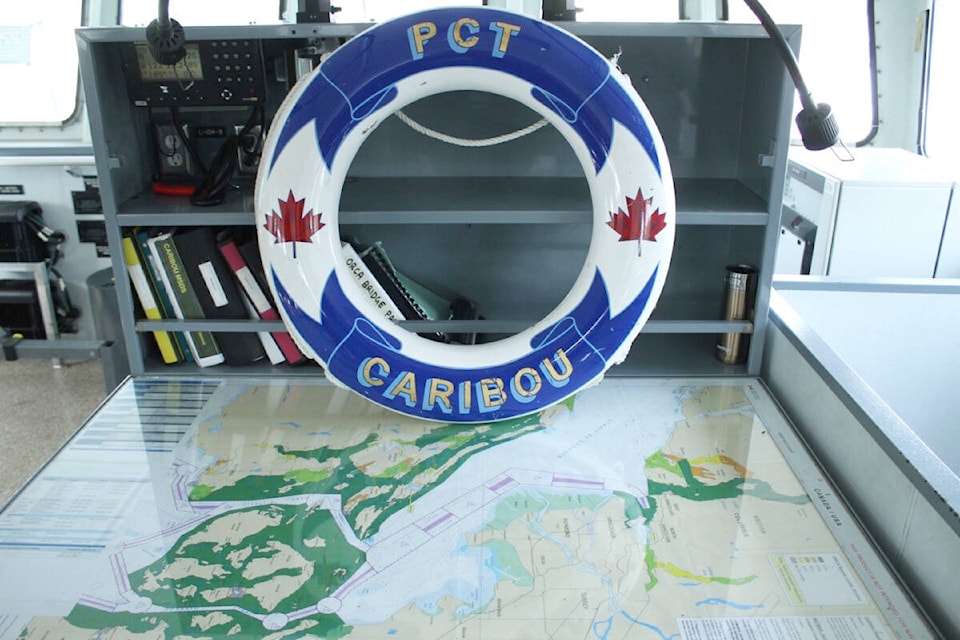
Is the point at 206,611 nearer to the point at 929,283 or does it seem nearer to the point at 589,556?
the point at 589,556

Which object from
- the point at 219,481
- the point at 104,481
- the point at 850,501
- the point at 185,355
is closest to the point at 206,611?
the point at 219,481

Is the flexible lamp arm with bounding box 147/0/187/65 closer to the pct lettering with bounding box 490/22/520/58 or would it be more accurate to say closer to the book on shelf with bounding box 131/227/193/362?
the book on shelf with bounding box 131/227/193/362

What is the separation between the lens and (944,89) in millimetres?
3439

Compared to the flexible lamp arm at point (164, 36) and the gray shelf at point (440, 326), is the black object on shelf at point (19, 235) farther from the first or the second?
the flexible lamp arm at point (164, 36)

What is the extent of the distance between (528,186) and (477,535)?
37.3 inches

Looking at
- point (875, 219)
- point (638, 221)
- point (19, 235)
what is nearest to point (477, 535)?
point (638, 221)

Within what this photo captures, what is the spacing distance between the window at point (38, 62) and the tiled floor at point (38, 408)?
3.48ft

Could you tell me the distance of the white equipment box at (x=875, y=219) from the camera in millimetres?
2648

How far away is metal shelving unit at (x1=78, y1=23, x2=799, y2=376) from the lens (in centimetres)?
170

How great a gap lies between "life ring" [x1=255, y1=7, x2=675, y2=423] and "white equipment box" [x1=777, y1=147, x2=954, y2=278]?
1.39m

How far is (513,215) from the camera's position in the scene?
66.6 inches

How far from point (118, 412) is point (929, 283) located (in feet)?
6.87

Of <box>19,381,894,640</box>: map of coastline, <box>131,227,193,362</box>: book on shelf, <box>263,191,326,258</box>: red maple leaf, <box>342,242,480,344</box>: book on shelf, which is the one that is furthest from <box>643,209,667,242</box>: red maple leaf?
<box>131,227,193,362</box>: book on shelf

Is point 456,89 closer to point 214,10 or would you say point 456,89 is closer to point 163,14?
point 163,14
